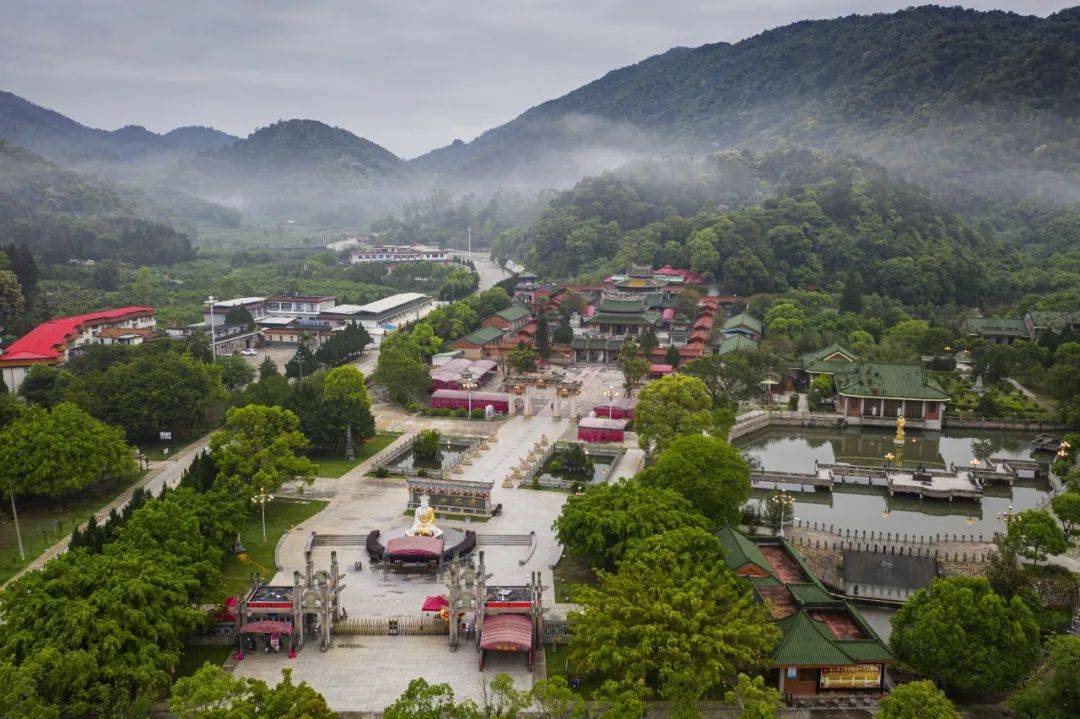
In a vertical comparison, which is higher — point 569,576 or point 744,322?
point 744,322

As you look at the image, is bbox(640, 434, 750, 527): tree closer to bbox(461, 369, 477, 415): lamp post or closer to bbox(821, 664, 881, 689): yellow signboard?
bbox(821, 664, 881, 689): yellow signboard

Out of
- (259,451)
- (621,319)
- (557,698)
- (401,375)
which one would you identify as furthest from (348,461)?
(621,319)

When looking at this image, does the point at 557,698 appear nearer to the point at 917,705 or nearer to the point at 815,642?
the point at 917,705

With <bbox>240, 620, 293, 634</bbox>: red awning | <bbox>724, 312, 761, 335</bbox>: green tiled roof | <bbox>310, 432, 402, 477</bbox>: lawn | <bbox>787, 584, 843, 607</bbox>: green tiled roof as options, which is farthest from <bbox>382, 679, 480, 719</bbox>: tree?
<bbox>724, 312, 761, 335</bbox>: green tiled roof

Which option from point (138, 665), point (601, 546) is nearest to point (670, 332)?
point (601, 546)

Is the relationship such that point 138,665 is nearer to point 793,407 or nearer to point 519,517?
point 519,517

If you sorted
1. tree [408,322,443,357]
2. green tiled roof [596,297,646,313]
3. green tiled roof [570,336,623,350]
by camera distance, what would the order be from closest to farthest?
A: 1. tree [408,322,443,357]
2. green tiled roof [570,336,623,350]
3. green tiled roof [596,297,646,313]
